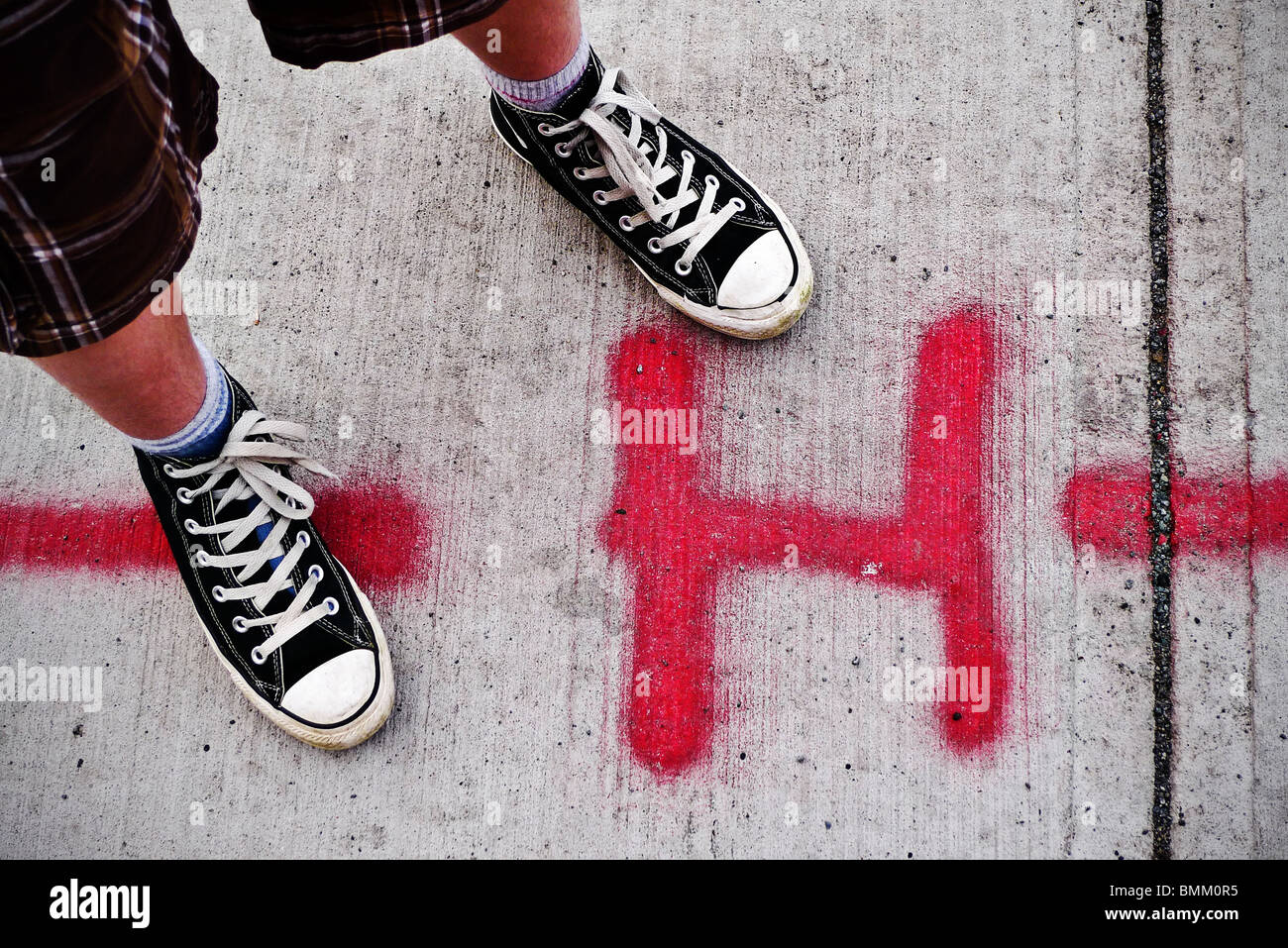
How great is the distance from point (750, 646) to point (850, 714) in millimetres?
251

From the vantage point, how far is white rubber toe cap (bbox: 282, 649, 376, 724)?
1764 millimetres

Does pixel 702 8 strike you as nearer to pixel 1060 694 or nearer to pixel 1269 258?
pixel 1269 258

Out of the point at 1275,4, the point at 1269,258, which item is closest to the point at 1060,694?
the point at 1269,258

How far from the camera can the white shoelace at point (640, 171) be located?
1.88 m

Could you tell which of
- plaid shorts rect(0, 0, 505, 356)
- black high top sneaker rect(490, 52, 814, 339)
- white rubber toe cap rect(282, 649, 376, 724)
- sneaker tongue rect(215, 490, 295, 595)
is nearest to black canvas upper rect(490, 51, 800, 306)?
black high top sneaker rect(490, 52, 814, 339)

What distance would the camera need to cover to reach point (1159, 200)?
2.10 m

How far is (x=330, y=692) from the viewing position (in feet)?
5.80

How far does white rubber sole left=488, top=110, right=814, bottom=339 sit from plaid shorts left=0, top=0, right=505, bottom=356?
0.80 meters

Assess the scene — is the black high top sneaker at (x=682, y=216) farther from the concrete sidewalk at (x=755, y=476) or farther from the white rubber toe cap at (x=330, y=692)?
the white rubber toe cap at (x=330, y=692)

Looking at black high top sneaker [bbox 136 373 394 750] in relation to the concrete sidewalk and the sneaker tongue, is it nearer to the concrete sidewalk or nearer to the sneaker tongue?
the sneaker tongue

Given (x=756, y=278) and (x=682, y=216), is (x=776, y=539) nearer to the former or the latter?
(x=756, y=278)
